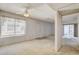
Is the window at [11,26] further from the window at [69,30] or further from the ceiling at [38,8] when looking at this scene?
the window at [69,30]

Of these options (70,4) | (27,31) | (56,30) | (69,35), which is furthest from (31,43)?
(70,4)

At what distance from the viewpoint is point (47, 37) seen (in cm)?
244

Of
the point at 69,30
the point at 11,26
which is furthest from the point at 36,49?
the point at 69,30

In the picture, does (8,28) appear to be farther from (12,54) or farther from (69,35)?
(69,35)

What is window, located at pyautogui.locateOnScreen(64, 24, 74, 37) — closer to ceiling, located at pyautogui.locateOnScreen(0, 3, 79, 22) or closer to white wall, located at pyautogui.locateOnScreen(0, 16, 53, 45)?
ceiling, located at pyautogui.locateOnScreen(0, 3, 79, 22)

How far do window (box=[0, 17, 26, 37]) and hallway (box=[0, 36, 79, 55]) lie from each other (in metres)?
0.26

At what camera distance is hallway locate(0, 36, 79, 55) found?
2336 mm

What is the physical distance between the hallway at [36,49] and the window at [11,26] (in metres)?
0.26

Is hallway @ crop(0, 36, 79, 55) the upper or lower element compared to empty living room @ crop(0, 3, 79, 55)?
lower

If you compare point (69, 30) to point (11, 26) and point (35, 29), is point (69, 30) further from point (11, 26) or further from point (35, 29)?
point (11, 26)

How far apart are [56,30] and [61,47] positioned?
383mm

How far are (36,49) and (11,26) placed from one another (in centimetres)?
73

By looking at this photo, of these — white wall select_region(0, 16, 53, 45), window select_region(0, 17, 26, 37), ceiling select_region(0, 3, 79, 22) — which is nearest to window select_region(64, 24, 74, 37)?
ceiling select_region(0, 3, 79, 22)

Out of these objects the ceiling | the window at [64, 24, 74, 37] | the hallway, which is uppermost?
the ceiling
